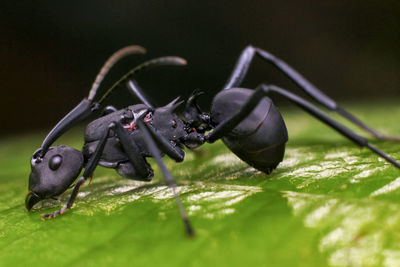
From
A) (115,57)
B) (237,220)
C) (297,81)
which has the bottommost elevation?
(237,220)

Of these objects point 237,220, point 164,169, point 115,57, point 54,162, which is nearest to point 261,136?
point 164,169

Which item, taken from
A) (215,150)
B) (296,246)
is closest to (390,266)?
(296,246)

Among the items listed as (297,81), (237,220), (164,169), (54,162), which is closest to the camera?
(237,220)

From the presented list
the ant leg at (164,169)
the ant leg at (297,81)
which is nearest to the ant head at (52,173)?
the ant leg at (164,169)

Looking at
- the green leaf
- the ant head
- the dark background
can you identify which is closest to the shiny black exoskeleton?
the ant head

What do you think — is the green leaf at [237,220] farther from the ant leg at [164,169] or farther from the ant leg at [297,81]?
the ant leg at [297,81]

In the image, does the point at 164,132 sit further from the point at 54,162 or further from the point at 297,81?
the point at 297,81
